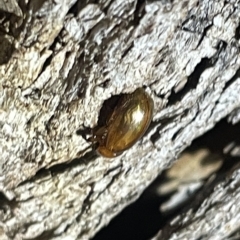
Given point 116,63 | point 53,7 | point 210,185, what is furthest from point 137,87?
point 210,185

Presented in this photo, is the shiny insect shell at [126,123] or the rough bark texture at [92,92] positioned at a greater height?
the rough bark texture at [92,92]

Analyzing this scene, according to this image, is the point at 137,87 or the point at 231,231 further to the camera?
the point at 231,231

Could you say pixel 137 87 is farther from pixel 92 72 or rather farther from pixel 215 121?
pixel 215 121

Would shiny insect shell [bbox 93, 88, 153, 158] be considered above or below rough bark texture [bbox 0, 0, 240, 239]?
below
